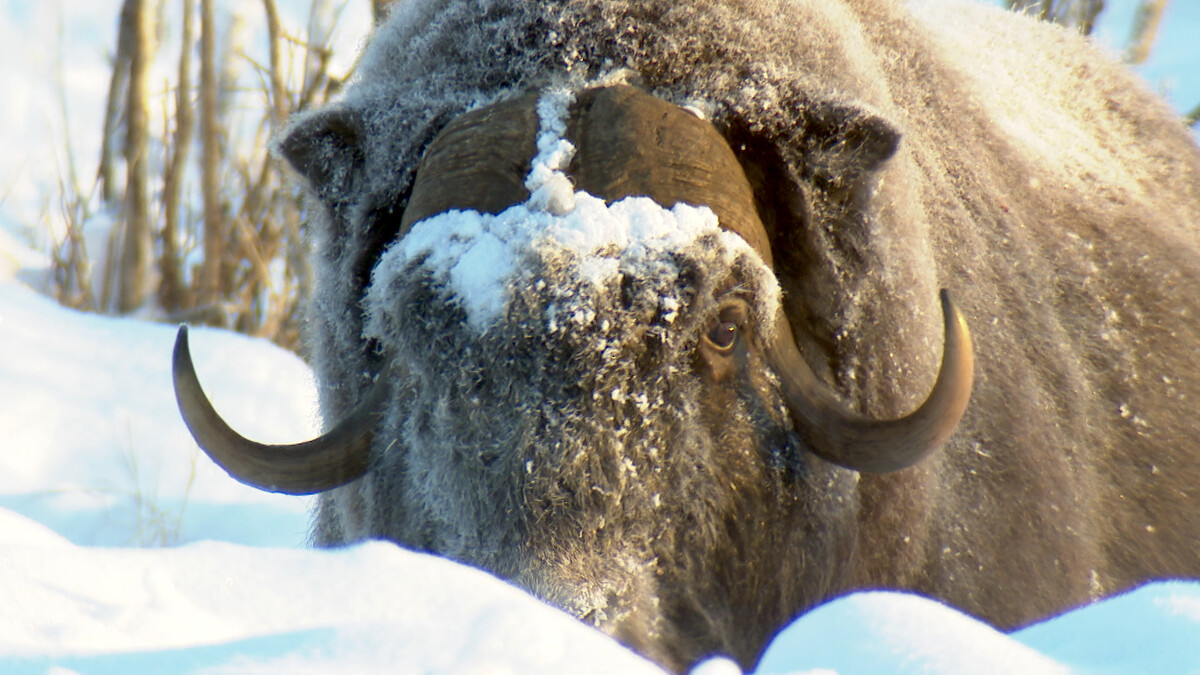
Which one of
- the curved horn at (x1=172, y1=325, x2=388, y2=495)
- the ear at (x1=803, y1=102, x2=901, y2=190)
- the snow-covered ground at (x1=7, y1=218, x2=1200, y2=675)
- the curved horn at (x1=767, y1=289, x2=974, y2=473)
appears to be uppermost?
the ear at (x1=803, y1=102, x2=901, y2=190)

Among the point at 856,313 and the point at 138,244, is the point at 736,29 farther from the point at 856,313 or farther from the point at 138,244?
the point at 138,244

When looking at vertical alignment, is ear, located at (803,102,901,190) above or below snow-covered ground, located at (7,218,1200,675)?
above

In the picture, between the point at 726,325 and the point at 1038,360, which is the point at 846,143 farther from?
the point at 1038,360

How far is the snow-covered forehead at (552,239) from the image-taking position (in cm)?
200

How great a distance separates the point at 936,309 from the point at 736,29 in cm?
75

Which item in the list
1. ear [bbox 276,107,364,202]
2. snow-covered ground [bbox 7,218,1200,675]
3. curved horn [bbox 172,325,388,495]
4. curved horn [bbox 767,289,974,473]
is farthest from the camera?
ear [bbox 276,107,364,202]

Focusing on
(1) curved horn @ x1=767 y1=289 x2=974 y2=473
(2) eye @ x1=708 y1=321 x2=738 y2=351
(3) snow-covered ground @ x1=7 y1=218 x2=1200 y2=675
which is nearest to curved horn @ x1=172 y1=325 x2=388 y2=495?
(3) snow-covered ground @ x1=7 y1=218 x2=1200 y2=675

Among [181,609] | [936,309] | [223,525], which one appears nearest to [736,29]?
[936,309]

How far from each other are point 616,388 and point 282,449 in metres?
0.81

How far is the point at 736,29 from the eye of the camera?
93.0 inches

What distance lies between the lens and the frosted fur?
6.57ft

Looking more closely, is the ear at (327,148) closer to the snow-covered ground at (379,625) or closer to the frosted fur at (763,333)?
the frosted fur at (763,333)

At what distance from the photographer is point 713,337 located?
83.5 inches

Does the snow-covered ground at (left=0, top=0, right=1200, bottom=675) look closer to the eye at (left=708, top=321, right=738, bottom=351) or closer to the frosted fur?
the frosted fur
